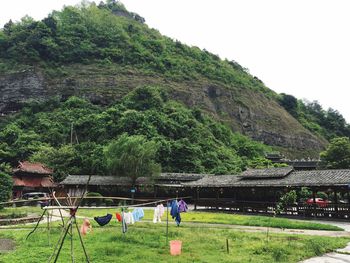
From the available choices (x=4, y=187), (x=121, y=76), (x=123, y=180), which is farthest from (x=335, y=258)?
(x=121, y=76)

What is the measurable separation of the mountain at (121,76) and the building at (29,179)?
38.0 meters

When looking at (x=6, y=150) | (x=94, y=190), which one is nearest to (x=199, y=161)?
(x=94, y=190)

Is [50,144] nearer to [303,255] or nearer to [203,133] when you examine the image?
[203,133]

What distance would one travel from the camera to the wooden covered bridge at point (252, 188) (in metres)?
31.5

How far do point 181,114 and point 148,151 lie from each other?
30255mm

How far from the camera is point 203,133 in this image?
80938 millimetres

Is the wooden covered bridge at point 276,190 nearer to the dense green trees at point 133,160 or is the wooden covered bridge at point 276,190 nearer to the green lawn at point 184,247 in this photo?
the dense green trees at point 133,160

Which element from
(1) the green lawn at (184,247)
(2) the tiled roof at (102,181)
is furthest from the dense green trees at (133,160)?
(1) the green lawn at (184,247)

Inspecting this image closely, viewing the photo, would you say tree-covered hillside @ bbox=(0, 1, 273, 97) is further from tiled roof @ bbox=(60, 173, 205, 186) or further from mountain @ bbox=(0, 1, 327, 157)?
tiled roof @ bbox=(60, 173, 205, 186)

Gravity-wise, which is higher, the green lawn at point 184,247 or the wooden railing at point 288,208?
the wooden railing at point 288,208

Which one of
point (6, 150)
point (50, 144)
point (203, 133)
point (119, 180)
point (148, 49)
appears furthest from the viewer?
point (148, 49)

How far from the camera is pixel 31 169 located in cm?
5575

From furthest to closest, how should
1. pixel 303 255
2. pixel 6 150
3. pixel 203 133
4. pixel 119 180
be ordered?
pixel 203 133 < pixel 6 150 < pixel 119 180 < pixel 303 255

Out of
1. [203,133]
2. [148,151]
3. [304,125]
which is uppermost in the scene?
[304,125]
